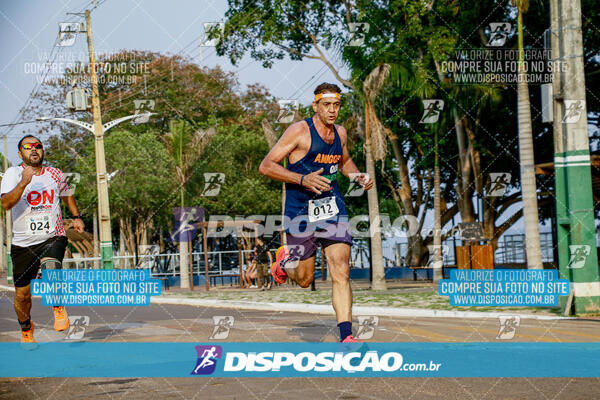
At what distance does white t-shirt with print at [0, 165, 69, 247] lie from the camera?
661 cm

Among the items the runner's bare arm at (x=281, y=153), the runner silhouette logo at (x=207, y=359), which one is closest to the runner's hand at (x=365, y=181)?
the runner's bare arm at (x=281, y=153)

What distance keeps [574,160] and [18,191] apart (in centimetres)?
806

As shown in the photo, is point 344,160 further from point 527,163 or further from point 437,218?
point 437,218

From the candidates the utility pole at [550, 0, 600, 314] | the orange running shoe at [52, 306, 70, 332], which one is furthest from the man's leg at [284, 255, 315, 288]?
the utility pole at [550, 0, 600, 314]

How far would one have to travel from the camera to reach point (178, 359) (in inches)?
269

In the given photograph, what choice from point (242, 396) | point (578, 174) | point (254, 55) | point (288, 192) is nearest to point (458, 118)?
point (254, 55)

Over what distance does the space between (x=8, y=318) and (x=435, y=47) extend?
14.3 meters

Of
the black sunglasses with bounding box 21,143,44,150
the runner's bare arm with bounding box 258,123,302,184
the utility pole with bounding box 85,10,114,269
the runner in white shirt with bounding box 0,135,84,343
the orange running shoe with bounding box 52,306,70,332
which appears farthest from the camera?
the utility pole with bounding box 85,10,114,269

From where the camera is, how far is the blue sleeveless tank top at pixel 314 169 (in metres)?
6.22

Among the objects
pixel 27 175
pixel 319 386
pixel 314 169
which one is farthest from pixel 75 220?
pixel 319 386

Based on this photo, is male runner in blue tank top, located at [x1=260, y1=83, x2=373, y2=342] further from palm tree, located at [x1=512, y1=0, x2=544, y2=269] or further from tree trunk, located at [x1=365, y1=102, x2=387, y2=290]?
tree trunk, located at [x1=365, y1=102, x2=387, y2=290]

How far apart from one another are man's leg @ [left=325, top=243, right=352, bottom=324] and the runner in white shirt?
255 centimetres

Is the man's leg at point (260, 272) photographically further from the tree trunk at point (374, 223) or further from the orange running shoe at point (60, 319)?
the orange running shoe at point (60, 319)

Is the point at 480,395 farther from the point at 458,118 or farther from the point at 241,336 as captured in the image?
the point at 458,118
